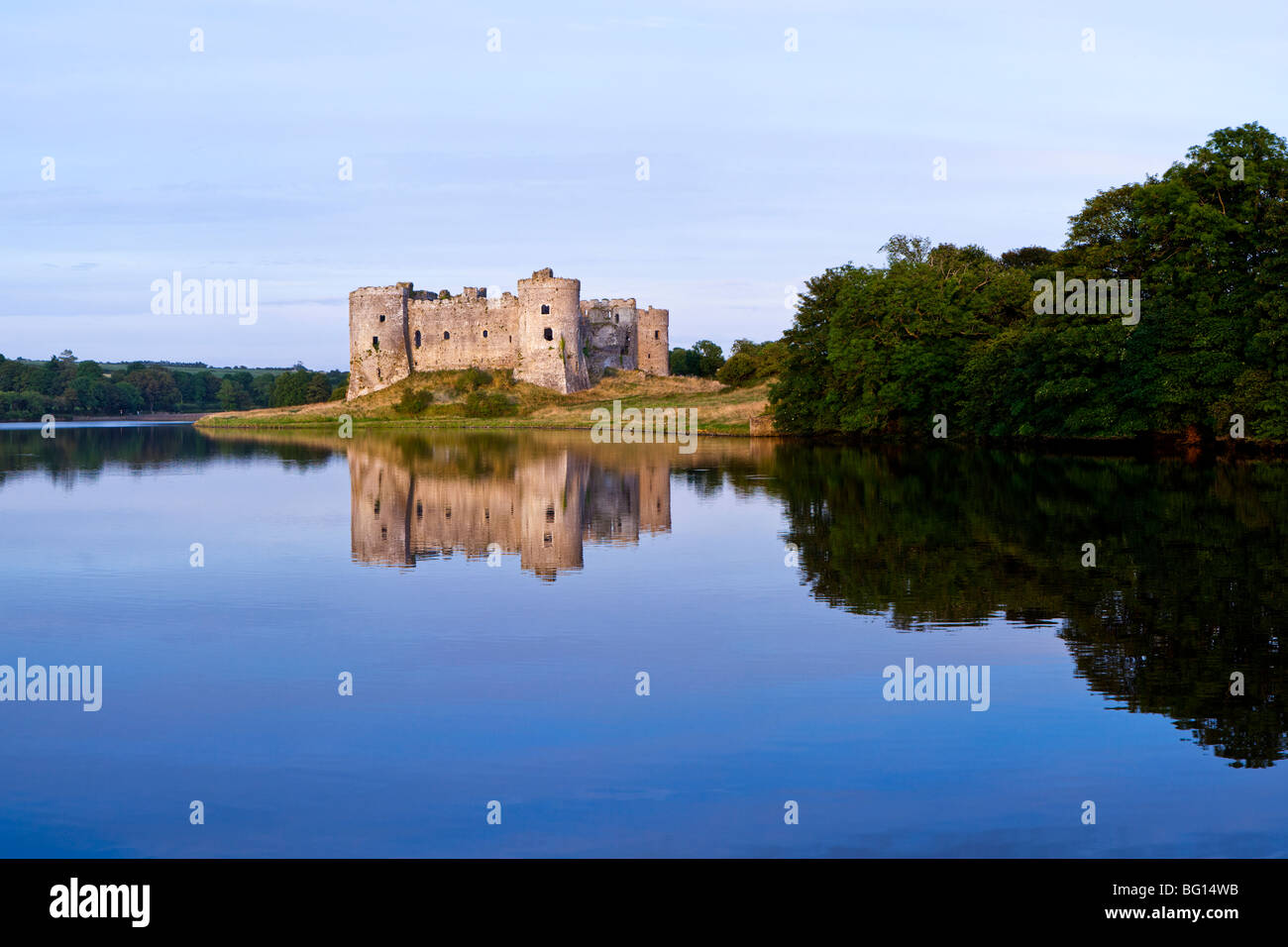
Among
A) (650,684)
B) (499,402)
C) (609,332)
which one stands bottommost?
(650,684)

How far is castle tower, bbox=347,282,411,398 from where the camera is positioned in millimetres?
96875

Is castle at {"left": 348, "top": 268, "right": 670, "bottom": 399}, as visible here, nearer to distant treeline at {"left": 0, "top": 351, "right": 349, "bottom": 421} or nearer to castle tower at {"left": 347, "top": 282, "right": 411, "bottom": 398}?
castle tower at {"left": 347, "top": 282, "right": 411, "bottom": 398}

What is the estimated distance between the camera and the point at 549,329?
90000 mm

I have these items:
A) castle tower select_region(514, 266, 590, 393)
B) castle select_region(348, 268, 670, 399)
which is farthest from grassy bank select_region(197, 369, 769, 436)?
castle select_region(348, 268, 670, 399)

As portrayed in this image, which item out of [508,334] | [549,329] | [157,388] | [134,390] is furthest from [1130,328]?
[157,388]

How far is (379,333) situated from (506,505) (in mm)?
72785

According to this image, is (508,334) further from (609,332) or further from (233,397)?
(233,397)

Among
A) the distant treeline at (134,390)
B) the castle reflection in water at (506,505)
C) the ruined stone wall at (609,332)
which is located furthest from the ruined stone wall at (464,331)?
the castle reflection in water at (506,505)

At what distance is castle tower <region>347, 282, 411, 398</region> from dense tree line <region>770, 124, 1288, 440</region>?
1955 inches
